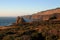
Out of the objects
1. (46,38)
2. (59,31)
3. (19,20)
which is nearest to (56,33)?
(59,31)

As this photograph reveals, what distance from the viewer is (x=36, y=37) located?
779 inches

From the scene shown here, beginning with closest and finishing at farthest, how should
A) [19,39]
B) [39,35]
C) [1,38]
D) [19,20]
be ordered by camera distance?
1. [19,39]
2. [1,38]
3. [39,35]
4. [19,20]

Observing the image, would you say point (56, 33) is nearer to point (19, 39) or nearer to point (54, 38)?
point (54, 38)

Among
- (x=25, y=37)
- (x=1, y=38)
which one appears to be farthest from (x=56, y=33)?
(x=1, y=38)

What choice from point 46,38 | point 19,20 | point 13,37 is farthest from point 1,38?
point 19,20

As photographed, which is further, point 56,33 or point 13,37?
point 56,33

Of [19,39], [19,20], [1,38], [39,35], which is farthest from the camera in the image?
[19,20]

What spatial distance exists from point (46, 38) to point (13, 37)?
359 cm

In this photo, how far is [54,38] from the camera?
19391 millimetres

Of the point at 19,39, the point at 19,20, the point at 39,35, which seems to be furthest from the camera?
the point at 19,20

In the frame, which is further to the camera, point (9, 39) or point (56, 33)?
point (56, 33)

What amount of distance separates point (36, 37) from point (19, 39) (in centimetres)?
302

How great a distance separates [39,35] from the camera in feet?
67.3

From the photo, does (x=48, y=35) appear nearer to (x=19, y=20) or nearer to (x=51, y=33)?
(x=51, y=33)
